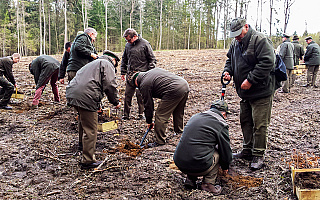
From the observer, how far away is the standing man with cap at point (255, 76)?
364cm

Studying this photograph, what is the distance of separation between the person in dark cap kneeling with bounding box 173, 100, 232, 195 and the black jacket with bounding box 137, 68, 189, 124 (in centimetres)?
145

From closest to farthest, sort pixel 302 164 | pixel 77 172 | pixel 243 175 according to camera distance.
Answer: pixel 302 164
pixel 243 175
pixel 77 172

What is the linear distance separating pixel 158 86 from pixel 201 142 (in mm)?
1817

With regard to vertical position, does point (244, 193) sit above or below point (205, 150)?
below

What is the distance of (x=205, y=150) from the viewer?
10.4ft

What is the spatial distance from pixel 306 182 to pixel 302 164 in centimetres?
30

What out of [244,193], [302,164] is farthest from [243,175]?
[302,164]

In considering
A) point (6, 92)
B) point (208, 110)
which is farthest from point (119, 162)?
point (6, 92)

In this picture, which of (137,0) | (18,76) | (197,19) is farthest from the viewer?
(197,19)

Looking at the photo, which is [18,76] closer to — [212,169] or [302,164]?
[212,169]

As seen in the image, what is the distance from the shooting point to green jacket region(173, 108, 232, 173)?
3166 mm

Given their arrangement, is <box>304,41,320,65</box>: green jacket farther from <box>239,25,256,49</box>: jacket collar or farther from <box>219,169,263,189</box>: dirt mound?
<box>219,169,263,189</box>: dirt mound

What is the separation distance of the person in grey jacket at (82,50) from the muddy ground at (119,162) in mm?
1434

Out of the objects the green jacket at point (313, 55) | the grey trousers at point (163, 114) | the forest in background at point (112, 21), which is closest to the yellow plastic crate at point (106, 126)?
the grey trousers at point (163, 114)
